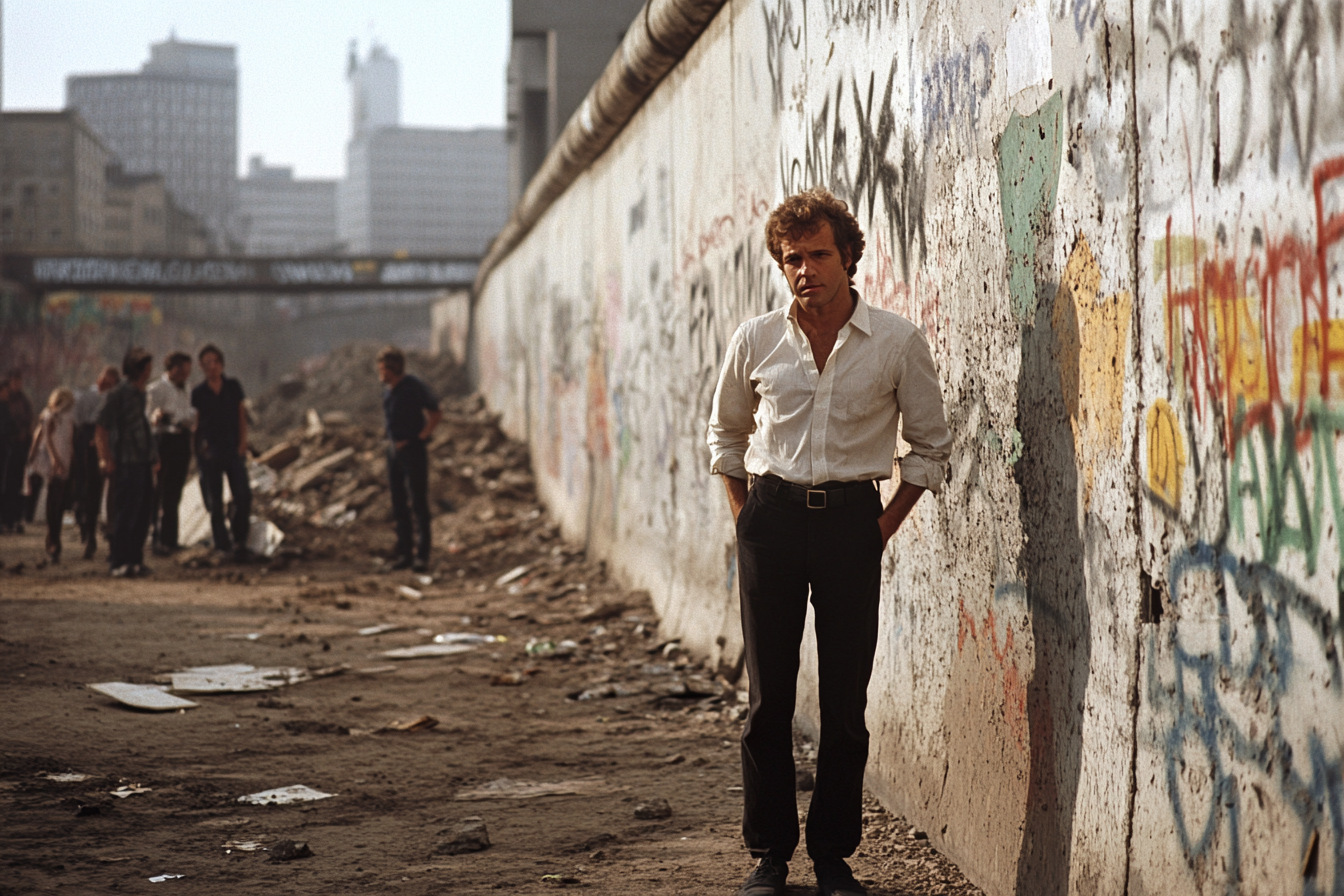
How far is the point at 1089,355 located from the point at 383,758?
3.36m

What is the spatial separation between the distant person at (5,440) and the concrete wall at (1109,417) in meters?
12.0

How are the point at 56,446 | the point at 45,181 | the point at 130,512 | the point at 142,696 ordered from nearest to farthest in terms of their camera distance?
the point at 142,696
the point at 130,512
the point at 56,446
the point at 45,181

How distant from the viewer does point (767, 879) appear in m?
3.45

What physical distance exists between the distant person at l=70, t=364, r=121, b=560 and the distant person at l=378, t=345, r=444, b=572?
2.67 meters

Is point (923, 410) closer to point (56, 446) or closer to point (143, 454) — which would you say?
point (143, 454)

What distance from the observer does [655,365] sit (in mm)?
8023

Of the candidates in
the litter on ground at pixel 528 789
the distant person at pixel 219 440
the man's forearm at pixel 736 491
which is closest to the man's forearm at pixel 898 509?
the man's forearm at pixel 736 491

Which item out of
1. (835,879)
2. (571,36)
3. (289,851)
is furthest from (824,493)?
(571,36)

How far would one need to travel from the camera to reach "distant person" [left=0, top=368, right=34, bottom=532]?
14.5 m

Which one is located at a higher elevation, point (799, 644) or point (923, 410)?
point (923, 410)

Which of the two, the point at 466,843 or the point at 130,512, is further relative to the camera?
the point at 130,512

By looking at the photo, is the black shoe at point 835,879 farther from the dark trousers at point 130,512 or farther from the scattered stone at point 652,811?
the dark trousers at point 130,512

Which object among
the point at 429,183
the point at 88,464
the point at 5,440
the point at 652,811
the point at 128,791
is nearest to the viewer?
the point at 652,811

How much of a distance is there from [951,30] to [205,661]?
5220mm
